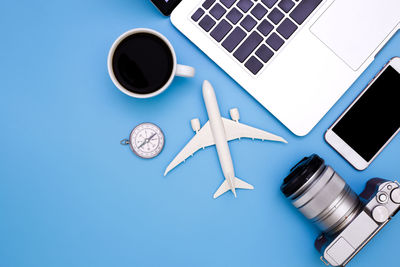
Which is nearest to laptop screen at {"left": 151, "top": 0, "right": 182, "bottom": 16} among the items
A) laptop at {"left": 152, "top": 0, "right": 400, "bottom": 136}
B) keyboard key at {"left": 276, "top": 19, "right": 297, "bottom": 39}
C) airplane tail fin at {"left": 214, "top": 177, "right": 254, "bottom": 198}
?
laptop at {"left": 152, "top": 0, "right": 400, "bottom": 136}

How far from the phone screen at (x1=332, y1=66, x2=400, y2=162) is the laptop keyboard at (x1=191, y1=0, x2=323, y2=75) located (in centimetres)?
21

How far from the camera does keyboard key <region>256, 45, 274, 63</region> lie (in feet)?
2.08

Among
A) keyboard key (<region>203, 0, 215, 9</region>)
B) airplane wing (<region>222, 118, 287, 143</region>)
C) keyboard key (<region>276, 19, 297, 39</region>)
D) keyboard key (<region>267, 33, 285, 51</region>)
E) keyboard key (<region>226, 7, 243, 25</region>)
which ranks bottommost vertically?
airplane wing (<region>222, 118, 287, 143</region>)

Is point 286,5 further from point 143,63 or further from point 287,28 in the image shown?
point 143,63

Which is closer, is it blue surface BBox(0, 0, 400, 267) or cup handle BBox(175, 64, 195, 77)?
cup handle BBox(175, 64, 195, 77)

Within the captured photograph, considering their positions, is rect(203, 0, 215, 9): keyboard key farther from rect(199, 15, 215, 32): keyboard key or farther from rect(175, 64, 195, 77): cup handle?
rect(175, 64, 195, 77): cup handle

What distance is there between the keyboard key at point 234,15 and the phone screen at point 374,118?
30 centimetres

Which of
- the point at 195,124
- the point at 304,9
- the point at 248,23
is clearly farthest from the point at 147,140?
the point at 304,9

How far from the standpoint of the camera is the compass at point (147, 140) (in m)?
0.69

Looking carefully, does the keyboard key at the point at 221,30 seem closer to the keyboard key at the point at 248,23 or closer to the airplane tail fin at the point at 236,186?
the keyboard key at the point at 248,23

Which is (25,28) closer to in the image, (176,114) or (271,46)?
(176,114)

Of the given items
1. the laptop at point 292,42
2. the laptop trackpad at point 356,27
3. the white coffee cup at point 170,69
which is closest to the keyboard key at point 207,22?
the laptop at point 292,42

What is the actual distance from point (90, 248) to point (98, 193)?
0.13 metres

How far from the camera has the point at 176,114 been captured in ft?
2.31
